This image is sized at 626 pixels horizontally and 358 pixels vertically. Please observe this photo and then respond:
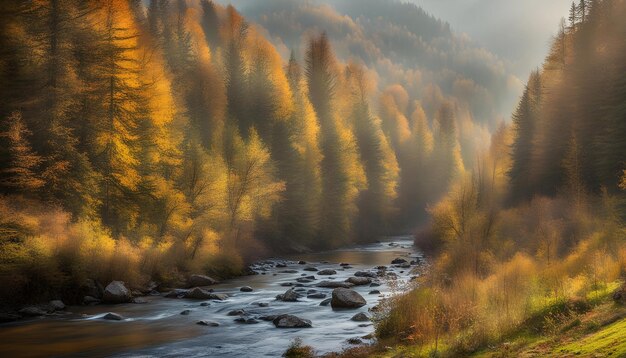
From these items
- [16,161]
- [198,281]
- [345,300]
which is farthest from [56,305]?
[345,300]

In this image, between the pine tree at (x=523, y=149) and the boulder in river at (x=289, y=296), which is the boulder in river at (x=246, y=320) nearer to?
the boulder in river at (x=289, y=296)

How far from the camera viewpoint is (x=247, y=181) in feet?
140

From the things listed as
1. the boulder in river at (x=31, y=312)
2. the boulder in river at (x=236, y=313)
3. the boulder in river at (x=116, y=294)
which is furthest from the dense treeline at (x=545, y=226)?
the boulder in river at (x=31, y=312)

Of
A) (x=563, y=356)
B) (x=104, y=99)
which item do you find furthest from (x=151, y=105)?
(x=563, y=356)

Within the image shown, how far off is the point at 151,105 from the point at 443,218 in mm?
21470

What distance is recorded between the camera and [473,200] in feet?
124

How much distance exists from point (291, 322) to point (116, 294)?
9.60 meters

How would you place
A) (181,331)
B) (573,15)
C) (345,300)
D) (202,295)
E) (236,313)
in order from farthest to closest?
(573,15)
(202,295)
(345,300)
(236,313)
(181,331)

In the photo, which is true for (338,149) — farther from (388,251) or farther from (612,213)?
(612,213)

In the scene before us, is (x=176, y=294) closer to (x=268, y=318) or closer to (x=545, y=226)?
(x=268, y=318)

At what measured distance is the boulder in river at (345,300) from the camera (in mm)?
24531

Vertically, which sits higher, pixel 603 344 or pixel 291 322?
pixel 603 344

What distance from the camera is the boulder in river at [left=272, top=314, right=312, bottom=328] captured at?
21078 millimetres

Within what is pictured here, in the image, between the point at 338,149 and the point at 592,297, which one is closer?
the point at 592,297
